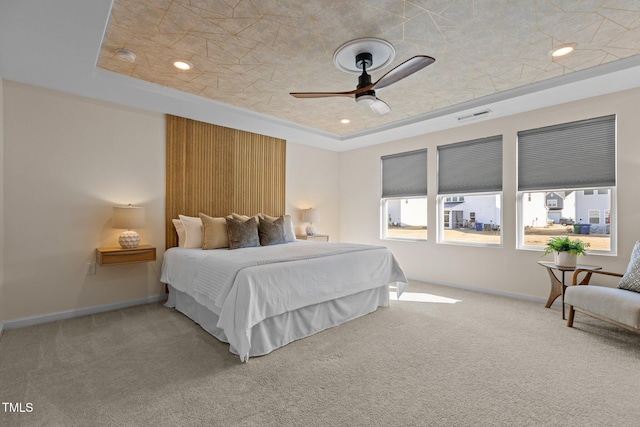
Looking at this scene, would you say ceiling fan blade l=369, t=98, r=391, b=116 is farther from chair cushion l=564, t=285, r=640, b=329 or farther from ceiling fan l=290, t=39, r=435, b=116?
chair cushion l=564, t=285, r=640, b=329

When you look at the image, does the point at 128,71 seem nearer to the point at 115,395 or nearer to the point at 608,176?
the point at 115,395

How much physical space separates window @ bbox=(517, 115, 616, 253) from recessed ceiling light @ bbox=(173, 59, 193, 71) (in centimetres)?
437

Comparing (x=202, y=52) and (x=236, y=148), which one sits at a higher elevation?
(x=202, y=52)

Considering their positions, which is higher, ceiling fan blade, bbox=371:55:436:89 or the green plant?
ceiling fan blade, bbox=371:55:436:89

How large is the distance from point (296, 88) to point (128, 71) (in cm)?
177

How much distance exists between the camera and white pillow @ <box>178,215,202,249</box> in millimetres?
3930

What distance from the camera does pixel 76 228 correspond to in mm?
3475

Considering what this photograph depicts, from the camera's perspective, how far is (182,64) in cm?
295

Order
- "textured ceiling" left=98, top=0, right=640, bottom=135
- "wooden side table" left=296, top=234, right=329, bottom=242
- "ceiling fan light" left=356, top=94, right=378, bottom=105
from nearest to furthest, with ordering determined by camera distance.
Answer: "textured ceiling" left=98, top=0, right=640, bottom=135, "ceiling fan light" left=356, top=94, right=378, bottom=105, "wooden side table" left=296, top=234, right=329, bottom=242

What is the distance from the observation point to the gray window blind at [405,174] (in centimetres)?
535

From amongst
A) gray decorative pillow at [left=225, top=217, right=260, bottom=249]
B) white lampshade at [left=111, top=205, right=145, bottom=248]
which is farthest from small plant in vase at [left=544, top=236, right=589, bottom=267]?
white lampshade at [left=111, top=205, right=145, bottom=248]

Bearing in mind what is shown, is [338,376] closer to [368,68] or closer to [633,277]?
[368,68]

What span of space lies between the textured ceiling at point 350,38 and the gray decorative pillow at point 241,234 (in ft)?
5.44

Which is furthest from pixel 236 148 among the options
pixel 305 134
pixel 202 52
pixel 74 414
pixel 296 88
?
pixel 74 414
